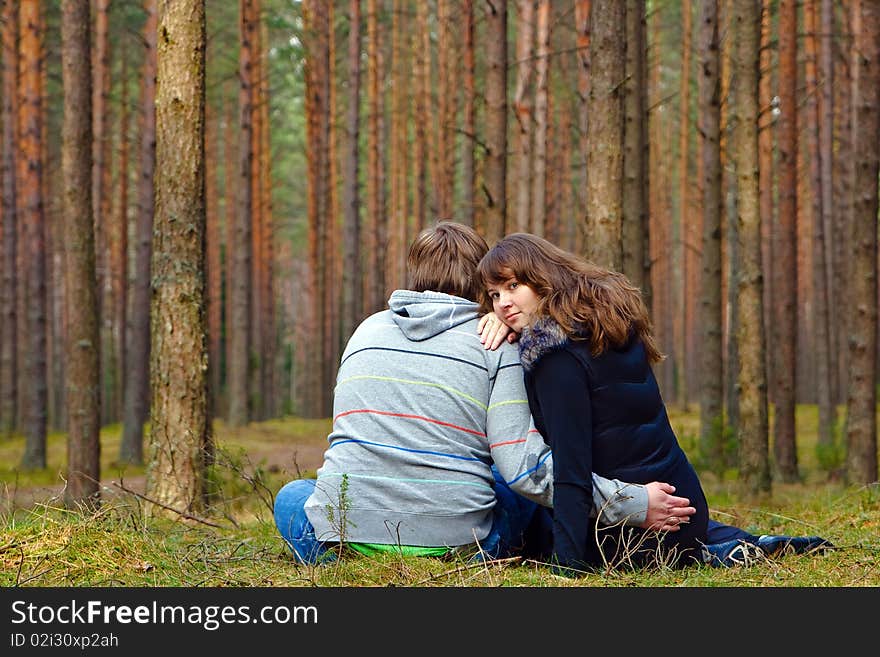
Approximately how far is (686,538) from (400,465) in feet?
4.07

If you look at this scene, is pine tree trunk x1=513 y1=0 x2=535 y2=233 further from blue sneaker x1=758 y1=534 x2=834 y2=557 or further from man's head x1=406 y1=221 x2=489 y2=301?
blue sneaker x1=758 y1=534 x2=834 y2=557

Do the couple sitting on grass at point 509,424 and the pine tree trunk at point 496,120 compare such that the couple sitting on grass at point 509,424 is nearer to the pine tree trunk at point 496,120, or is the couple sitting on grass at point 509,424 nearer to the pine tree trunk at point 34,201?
the pine tree trunk at point 496,120

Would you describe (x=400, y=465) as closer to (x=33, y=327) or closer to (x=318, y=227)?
(x=33, y=327)

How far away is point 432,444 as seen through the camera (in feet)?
12.2

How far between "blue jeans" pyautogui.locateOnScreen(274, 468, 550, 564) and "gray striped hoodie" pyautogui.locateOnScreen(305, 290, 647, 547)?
0.16m

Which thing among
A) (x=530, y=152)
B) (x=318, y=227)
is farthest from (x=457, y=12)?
(x=530, y=152)

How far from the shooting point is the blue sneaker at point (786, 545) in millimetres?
4141

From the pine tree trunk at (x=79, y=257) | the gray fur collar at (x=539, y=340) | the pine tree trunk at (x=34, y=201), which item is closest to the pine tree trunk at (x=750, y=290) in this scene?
the gray fur collar at (x=539, y=340)

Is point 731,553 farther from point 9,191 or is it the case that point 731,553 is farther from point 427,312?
point 9,191

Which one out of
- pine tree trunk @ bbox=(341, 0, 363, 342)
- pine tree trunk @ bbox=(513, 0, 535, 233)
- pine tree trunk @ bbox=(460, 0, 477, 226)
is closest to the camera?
pine tree trunk @ bbox=(460, 0, 477, 226)

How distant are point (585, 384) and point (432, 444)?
2.07 ft

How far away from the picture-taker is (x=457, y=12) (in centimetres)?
2208

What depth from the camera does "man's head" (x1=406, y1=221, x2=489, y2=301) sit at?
401 cm

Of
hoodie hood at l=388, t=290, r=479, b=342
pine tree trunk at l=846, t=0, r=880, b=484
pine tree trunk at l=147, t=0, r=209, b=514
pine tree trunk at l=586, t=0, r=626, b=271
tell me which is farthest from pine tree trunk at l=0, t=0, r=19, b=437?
hoodie hood at l=388, t=290, r=479, b=342
